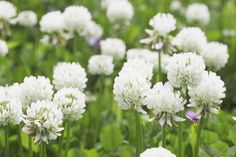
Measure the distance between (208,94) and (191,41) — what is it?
30.5 inches

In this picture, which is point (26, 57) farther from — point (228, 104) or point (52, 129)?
point (52, 129)

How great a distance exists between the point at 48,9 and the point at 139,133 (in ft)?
10.5

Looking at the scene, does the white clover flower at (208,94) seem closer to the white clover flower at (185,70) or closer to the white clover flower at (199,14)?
the white clover flower at (185,70)

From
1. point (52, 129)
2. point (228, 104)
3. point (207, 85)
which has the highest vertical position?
point (207, 85)

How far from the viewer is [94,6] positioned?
552 cm

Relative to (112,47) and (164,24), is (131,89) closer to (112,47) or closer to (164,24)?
(164,24)

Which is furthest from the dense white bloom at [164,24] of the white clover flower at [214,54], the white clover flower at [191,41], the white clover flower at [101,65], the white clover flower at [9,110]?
the white clover flower at [9,110]

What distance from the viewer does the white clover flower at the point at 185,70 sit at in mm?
2064

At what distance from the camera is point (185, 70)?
207 cm

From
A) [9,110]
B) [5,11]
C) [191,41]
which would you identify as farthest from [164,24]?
[5,11]

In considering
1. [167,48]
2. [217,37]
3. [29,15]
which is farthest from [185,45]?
[217,37]

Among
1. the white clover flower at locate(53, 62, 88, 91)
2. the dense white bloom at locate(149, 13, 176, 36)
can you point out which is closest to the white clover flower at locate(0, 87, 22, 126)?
the white clover flower at locate(53, 62, 88, 91)

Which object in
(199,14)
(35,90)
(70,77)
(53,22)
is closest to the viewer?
(35,90)

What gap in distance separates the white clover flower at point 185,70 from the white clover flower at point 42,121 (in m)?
0.41
